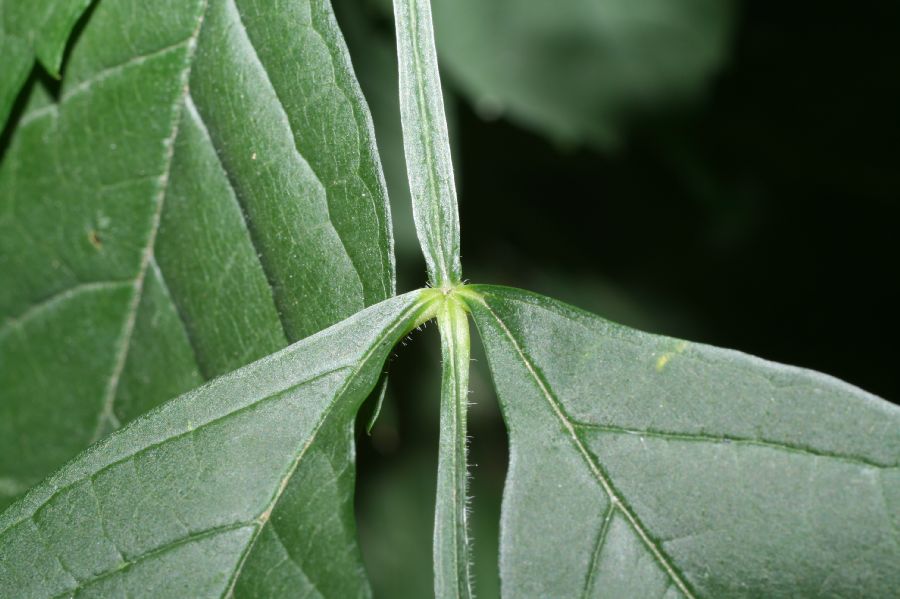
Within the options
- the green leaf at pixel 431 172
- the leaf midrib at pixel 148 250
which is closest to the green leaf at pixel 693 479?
the green leaf at pixel 431 172

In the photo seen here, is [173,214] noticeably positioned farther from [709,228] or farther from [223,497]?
[709,228]

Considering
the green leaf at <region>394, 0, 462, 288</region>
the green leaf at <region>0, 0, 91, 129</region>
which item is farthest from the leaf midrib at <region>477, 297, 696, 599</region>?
the green leaf at <region>0, 0, 91, 129</region>

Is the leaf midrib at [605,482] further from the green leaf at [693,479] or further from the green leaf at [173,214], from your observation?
the green leaf at [173,214]

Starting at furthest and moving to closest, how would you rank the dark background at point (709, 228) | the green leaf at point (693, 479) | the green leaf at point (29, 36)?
the dark background at point (709, 228) → the green leaf at point (29, 36) → the green leaf at point (693, 479)

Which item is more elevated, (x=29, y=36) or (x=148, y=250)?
(x=29, y=36)

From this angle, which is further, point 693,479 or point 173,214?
point 173,214

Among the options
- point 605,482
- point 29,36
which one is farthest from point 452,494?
point 29,36

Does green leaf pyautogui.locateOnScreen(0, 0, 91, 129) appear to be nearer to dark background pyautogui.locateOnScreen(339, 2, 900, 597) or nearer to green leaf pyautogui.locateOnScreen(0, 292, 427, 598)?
green leaf pyautogui.locateOnScreen(0, 292, 427, 598)

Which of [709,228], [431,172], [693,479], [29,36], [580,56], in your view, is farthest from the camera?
[709,228]
